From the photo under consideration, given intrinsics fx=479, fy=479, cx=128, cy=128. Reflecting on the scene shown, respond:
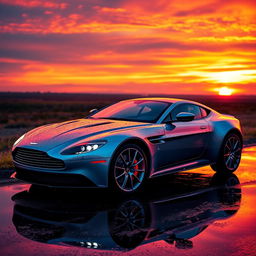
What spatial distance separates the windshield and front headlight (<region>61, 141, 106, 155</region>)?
143 cm

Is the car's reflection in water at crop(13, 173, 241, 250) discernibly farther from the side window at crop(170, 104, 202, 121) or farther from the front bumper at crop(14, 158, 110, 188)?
the side window at crop(170, 104, 202, 121)

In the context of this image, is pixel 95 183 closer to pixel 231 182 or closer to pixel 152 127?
pixel 152 127

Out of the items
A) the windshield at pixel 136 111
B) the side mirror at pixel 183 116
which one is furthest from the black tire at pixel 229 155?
the windshield at pixel 136 111

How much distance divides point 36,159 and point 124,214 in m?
1.66

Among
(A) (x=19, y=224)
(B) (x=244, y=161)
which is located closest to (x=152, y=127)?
(A) (x=19, y=224)

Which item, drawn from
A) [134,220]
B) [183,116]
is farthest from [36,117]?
[134,220]

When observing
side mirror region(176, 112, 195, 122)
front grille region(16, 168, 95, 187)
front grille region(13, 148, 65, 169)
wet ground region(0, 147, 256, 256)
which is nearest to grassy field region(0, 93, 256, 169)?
front grille region(13, 148, 65, 169)

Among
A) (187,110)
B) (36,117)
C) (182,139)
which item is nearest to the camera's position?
(182,139)

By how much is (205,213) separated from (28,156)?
2.71 m

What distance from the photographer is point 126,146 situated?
280 inches

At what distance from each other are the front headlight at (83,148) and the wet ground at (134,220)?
69 cm

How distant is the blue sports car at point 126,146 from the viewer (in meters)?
6.68

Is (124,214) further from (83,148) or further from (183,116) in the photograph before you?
(183,116)

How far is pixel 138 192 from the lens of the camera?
739 centimetres
